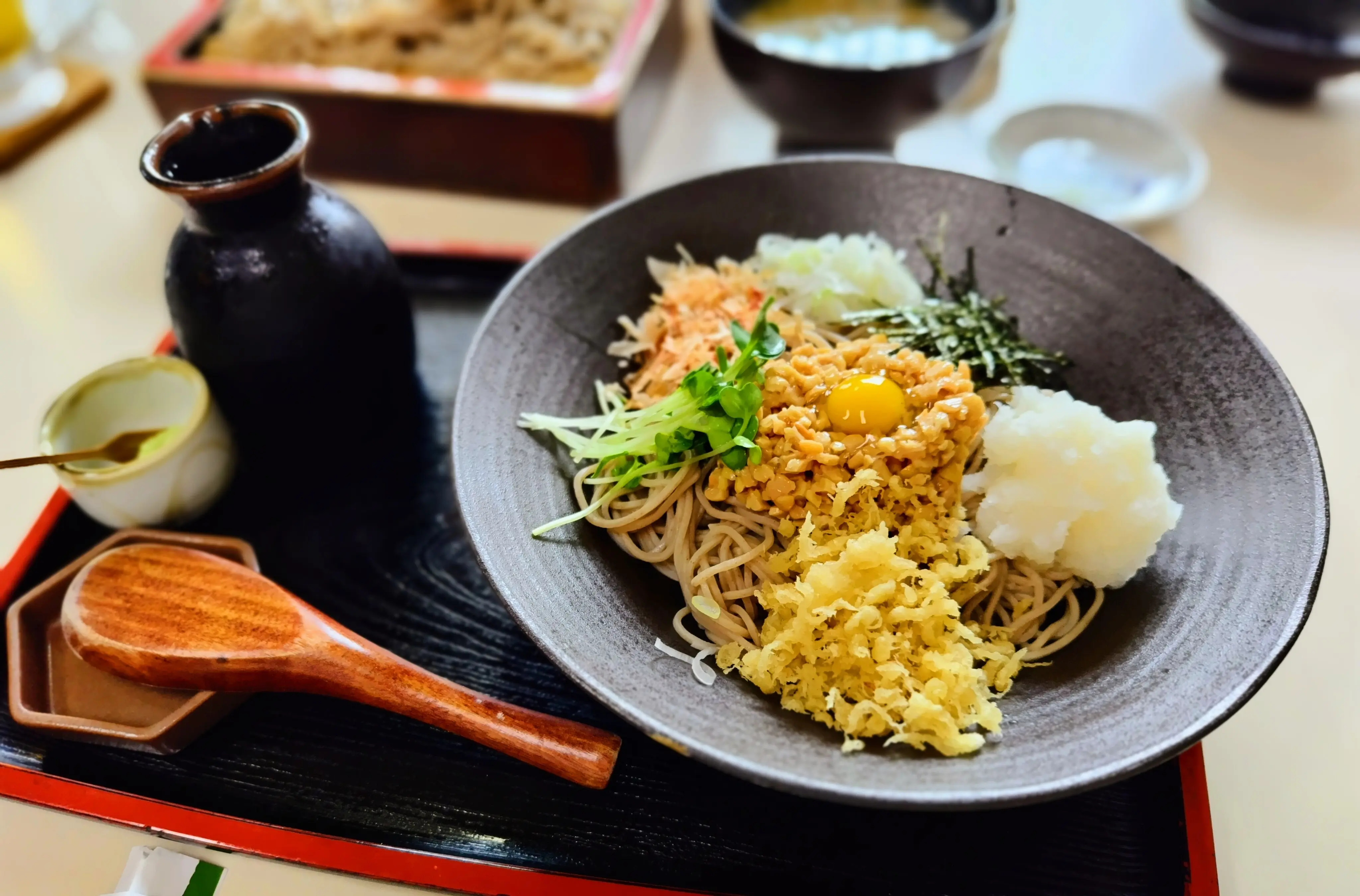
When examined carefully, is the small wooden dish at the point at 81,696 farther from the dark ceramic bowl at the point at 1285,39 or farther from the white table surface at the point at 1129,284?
the dark ceramic bowl at the point at 1285,39

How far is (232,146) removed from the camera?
1.58 meters

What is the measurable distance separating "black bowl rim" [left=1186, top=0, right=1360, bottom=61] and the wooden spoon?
9.19 feet

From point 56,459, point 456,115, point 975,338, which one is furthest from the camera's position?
point 456,115

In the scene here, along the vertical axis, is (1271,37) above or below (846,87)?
Answer: below

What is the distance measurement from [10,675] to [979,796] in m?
1.49

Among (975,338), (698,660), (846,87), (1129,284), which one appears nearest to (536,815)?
(698,660)

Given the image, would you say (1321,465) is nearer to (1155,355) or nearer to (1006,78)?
(1155,355)

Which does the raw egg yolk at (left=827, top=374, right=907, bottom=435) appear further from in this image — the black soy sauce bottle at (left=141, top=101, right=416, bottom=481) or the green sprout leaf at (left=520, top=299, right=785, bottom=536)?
the black soy sauce bottle at (left=141, top=101, right=416, bottom=481)

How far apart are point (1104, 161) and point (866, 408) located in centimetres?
164

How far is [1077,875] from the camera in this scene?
1231 millimetres

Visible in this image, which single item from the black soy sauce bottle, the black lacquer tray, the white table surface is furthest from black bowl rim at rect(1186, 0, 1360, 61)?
the black soy sauce bottle

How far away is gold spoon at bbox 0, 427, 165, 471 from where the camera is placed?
1487mm

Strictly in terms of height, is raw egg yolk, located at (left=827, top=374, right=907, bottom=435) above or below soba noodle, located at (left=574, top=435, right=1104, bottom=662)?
above

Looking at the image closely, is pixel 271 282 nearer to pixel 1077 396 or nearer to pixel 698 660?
pixel 698 660
